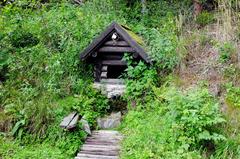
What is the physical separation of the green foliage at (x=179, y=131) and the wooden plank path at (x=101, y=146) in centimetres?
21

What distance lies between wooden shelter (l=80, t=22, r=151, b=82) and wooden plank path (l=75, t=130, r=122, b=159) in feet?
6.04

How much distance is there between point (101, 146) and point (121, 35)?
9.33ft

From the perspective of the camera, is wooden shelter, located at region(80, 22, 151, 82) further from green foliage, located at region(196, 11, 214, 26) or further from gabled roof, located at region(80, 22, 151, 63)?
green foliage, located at region(196, 11, 214, 26)

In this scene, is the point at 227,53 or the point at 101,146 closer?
the point at 101,146

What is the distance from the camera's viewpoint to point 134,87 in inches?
285

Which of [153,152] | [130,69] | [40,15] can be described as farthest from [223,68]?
[40,15]

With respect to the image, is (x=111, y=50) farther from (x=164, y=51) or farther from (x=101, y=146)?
(x=101, y=146)

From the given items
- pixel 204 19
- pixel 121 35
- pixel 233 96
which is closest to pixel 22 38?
pixel 121 35

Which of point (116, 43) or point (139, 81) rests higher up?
point (116, 43)

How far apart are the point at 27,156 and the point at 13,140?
0.72 meters

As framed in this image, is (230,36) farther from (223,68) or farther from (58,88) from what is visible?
(58,88)

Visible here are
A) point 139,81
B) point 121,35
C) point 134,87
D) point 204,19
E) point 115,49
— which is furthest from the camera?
point 204,19

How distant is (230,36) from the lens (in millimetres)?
7324

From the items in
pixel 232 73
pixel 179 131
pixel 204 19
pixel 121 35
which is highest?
pixel 204 19
